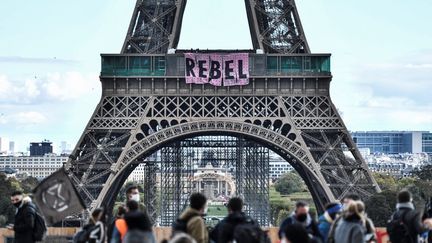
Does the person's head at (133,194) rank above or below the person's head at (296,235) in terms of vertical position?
above

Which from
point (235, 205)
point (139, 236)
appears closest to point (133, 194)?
point (235, 205)

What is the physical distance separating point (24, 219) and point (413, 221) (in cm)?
762

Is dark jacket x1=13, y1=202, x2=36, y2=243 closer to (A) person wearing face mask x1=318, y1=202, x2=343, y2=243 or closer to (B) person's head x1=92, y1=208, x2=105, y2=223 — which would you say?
(B) person's head x1=92, y1=208, x2=105, y2=223

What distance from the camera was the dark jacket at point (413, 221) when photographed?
A: 76.0 feet

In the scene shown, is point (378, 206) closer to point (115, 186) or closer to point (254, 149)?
point (115, 186)

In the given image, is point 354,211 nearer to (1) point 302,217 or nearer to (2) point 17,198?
(1) point 302,217

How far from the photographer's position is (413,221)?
23203 mm

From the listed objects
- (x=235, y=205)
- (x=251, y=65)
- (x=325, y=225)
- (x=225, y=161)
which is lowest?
(x=325, y=225)

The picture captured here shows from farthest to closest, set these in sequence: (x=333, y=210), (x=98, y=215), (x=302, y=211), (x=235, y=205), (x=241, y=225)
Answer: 1. (x=333, y=210)
2. (x=98, y=215)
3. (x=302, y=211)
4. (x=235, y=205)
5. (x=241, y=225)

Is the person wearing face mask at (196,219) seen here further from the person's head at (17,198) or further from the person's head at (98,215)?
the person's head at (17,198)

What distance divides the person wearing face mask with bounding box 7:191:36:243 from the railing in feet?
Answer: 123

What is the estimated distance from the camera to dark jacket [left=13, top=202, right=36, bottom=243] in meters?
24.6

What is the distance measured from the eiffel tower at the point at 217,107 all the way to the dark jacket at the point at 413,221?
3523 cm

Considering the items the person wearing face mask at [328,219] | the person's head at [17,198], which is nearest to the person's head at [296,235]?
the person wearing face mask at [328,219]
